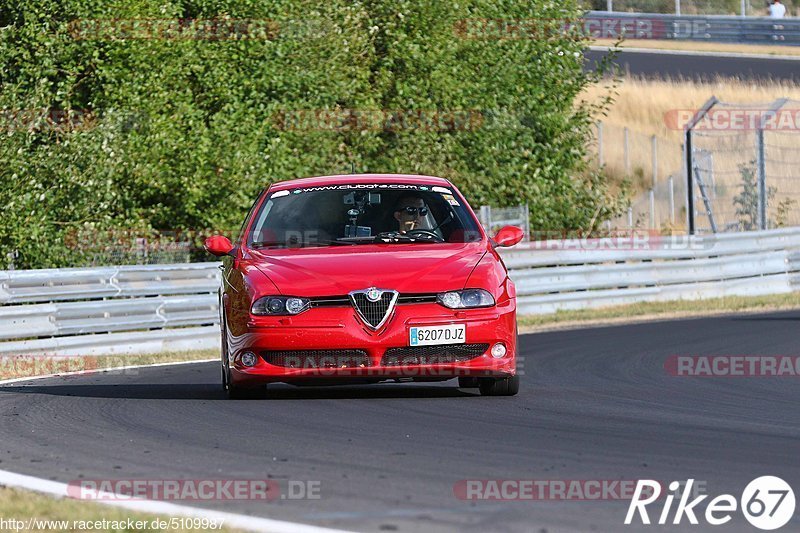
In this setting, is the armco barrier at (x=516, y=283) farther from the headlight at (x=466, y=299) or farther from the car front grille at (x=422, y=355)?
the headlight at (x=466, y=299)

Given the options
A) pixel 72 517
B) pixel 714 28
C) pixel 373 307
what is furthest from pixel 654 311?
pixel 714 28

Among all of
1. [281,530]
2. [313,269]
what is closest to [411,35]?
[313,269]

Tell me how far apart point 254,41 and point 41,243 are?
5.30 m

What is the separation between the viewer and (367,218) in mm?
10469

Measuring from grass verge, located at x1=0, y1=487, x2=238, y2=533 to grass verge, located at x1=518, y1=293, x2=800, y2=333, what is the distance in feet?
43.0

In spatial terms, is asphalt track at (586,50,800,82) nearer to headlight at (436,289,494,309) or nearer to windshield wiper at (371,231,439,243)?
windshield wiper at (371,231,439,243)

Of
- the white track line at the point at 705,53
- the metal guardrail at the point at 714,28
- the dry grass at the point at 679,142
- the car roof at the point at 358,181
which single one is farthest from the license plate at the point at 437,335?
the white track line at the point at 705,53

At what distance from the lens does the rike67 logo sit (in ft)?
17.6

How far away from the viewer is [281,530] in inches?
204

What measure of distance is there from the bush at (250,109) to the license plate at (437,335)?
37.4 ft

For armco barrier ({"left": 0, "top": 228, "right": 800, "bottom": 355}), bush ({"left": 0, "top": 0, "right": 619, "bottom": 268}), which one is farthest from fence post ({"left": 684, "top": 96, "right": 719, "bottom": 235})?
bush ({"left": 0, "top": 0, "right": 619, "bottom": 268})

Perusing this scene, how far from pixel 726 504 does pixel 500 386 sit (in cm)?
422

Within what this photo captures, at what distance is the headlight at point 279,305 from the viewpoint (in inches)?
364

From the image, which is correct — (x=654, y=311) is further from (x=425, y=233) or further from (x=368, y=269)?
(x=368, y=269)
